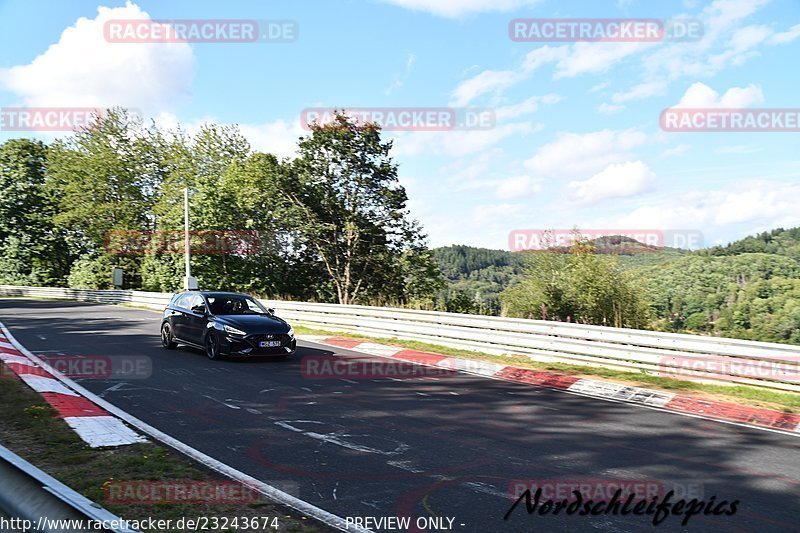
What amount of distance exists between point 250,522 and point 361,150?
31039 mm

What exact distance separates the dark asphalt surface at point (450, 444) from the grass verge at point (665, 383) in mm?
1537

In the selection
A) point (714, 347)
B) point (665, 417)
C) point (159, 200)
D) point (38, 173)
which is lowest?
point (665, 417)

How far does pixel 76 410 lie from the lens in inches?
307

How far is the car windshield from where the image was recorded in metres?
13.8

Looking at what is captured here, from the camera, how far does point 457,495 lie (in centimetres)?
507

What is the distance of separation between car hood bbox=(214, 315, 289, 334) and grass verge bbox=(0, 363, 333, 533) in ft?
17.1

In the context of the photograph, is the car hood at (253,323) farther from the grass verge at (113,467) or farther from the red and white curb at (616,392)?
the grass verge at (113,467)

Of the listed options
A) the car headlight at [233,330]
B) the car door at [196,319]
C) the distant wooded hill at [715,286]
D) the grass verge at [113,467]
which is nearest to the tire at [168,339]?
the car door at [196,319]

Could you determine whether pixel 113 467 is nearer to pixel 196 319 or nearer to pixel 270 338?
pixel 270 338

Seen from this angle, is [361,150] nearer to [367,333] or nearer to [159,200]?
[367,333]

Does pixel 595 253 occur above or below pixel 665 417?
above

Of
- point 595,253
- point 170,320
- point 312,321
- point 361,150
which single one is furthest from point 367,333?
point 361,150

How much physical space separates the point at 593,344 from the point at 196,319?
29.6 ft

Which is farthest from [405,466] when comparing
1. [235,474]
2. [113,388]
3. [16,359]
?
[16,359]
